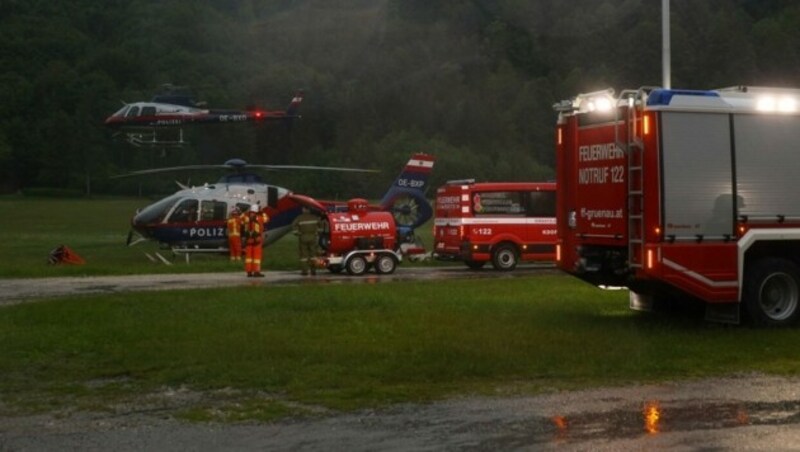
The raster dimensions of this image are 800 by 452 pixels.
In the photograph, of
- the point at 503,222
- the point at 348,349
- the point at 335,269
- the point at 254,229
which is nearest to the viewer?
the point at 348,349

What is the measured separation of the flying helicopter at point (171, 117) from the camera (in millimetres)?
38969

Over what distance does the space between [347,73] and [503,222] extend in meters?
32.3

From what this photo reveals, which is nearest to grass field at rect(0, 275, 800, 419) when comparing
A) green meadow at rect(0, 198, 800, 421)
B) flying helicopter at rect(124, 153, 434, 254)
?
green meadow at rect(0, 198, 800, 421)

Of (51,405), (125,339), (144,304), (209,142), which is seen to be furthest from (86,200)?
(51,405)

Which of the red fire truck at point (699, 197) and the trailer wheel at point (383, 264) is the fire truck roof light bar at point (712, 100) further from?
the trailer wheel at point (383, 264)

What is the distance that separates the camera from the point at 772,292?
1451 centimetres

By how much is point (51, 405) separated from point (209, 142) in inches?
1609

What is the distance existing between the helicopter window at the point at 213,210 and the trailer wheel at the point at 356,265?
26.3 ft

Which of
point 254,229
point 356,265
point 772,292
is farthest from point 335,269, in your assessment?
point 772,292

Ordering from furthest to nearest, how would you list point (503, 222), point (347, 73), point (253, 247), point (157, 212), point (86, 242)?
point (347, 73)
point (86, 242)
point (157, 212)
point (503, 222)
point (253, 247)

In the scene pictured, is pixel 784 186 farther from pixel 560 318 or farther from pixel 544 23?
pixel 544 23

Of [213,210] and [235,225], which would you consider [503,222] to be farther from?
[213,210]

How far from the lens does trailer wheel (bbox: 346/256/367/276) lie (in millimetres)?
26609

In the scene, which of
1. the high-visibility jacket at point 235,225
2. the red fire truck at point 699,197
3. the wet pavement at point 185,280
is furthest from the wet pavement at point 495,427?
the high-visibility jacket at point 235,225
